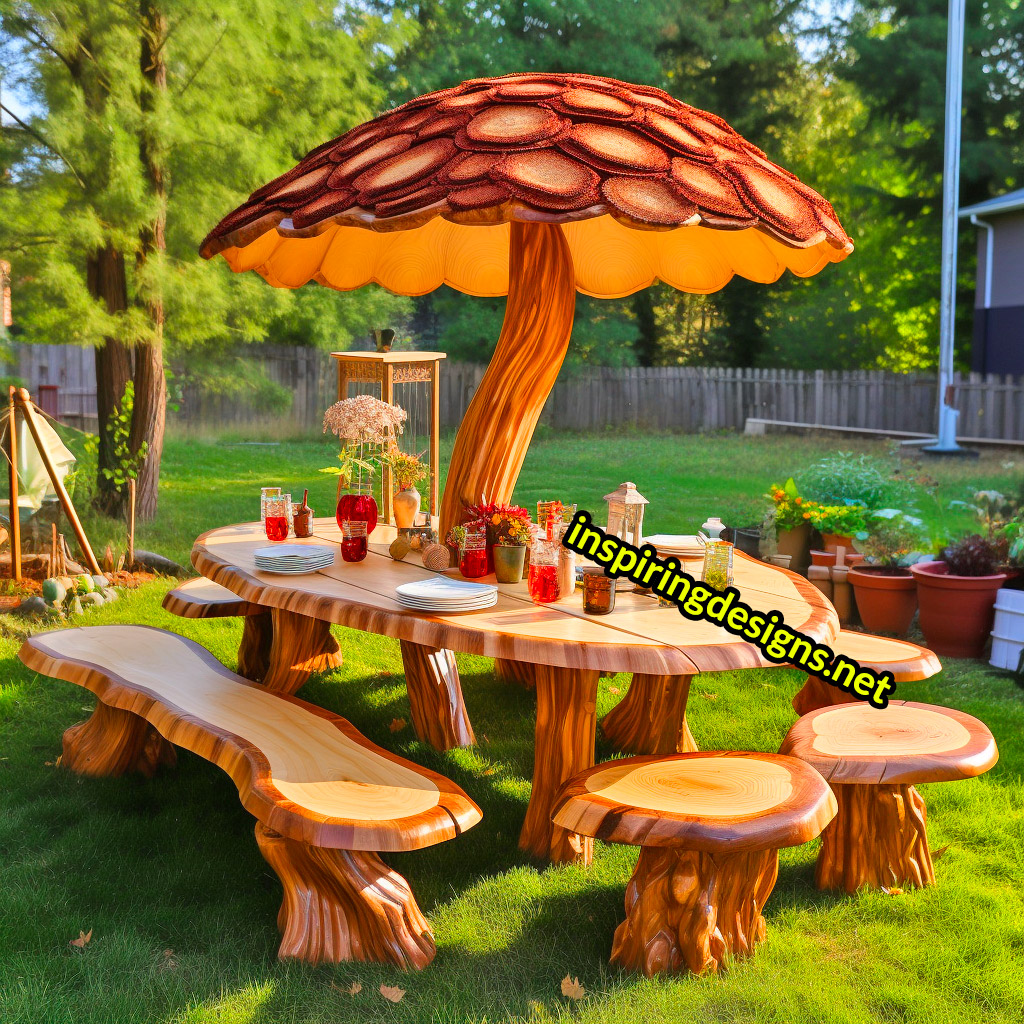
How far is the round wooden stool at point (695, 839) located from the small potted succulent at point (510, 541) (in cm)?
99

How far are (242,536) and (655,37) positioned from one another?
19345 millimetres

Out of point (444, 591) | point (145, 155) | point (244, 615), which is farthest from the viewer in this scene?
point (145, 155)

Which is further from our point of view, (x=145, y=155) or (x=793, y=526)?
(x=145, y=155)

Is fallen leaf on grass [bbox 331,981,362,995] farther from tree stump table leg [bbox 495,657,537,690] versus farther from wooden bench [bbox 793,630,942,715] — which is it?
tree stump table leg [bbox 495,657,537,690]

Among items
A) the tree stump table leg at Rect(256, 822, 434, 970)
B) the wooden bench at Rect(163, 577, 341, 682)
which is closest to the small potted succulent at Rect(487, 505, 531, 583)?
the tree stump table leg at Rect(256, 822, 434, 970)

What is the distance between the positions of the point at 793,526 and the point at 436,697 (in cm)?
356

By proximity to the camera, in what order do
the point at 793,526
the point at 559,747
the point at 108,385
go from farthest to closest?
1. the point at 108,385
2. the point at 793,526
3. the point at 559,747

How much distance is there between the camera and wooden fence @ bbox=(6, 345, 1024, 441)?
1828cm

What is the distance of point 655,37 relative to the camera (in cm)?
2103

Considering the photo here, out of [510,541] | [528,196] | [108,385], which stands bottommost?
[510,541]

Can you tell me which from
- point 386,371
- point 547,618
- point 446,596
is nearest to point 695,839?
point 547,618

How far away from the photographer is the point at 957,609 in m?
6.12

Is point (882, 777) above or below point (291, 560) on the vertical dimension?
below

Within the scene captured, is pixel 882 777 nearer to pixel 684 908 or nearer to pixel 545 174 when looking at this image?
pixel 684 908
